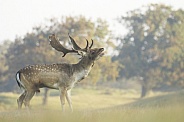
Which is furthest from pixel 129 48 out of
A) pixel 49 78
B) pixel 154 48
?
pixel 49 78

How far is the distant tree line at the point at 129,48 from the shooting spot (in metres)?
54.8

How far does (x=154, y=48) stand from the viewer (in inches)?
2549

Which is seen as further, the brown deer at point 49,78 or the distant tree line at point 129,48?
the distant tree line at point 129,48

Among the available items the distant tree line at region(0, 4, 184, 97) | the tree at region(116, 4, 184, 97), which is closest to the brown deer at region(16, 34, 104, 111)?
the distant tree line at region(0, 4, 184, 97)

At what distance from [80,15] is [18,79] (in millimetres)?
43798

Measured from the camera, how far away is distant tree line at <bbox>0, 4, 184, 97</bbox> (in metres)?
54.8

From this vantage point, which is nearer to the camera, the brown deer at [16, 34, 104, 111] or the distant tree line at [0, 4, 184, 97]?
the brown deer at [16, 34, 104, 111]

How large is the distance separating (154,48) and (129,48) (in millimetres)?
4426

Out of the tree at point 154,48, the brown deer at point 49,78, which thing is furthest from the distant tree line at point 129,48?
the brown deer at point 49,78

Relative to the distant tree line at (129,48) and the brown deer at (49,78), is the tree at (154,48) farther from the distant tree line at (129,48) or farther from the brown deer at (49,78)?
the brown deer at (49,78)

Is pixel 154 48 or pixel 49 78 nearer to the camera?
pixel 49 78

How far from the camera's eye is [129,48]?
224ft

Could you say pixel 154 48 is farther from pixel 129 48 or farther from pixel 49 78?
pixel 49 78

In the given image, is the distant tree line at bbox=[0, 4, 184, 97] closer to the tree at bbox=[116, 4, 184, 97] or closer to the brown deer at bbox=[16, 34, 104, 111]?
the tree at bbox=[116, 4, 184, 97]
